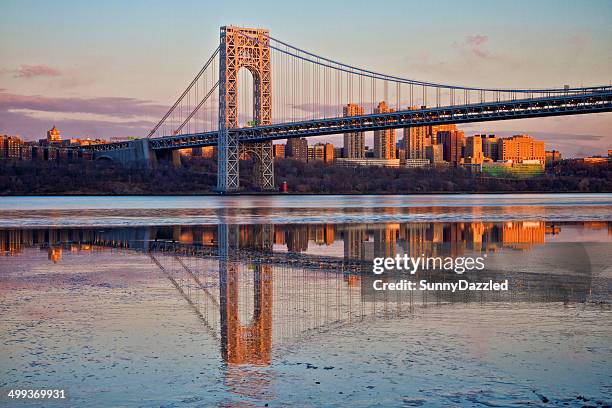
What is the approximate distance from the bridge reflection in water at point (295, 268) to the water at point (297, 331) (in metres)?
0.04

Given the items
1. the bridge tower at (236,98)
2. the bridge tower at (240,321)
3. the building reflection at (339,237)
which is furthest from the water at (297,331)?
the bridge tower at (236,98)

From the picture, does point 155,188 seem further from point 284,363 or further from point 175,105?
point 284,363

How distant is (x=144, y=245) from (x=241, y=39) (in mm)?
60903

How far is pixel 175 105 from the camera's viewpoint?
80.2 m

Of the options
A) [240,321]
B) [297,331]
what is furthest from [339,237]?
[297,331]

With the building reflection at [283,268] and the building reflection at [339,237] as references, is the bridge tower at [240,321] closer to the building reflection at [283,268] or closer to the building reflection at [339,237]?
the building reflection at [283,268]

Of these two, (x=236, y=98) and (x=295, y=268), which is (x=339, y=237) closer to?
(x=295, y=268)

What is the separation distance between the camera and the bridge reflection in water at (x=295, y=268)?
24.6ft

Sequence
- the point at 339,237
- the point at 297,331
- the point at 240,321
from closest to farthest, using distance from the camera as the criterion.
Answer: the point at 297,331, the point at 240,321, the point at 339,237

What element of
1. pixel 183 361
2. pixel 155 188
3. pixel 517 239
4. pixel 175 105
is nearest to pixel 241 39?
pixel 175 105

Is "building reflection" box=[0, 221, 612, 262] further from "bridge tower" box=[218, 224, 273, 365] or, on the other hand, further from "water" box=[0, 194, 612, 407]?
"bridge tower" box=[218, 224, 273, 365]

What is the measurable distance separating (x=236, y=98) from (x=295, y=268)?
6272 cm

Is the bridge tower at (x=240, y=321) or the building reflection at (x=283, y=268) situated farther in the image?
the building reflection at (x=283, y=268)

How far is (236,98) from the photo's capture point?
73.5 meters
